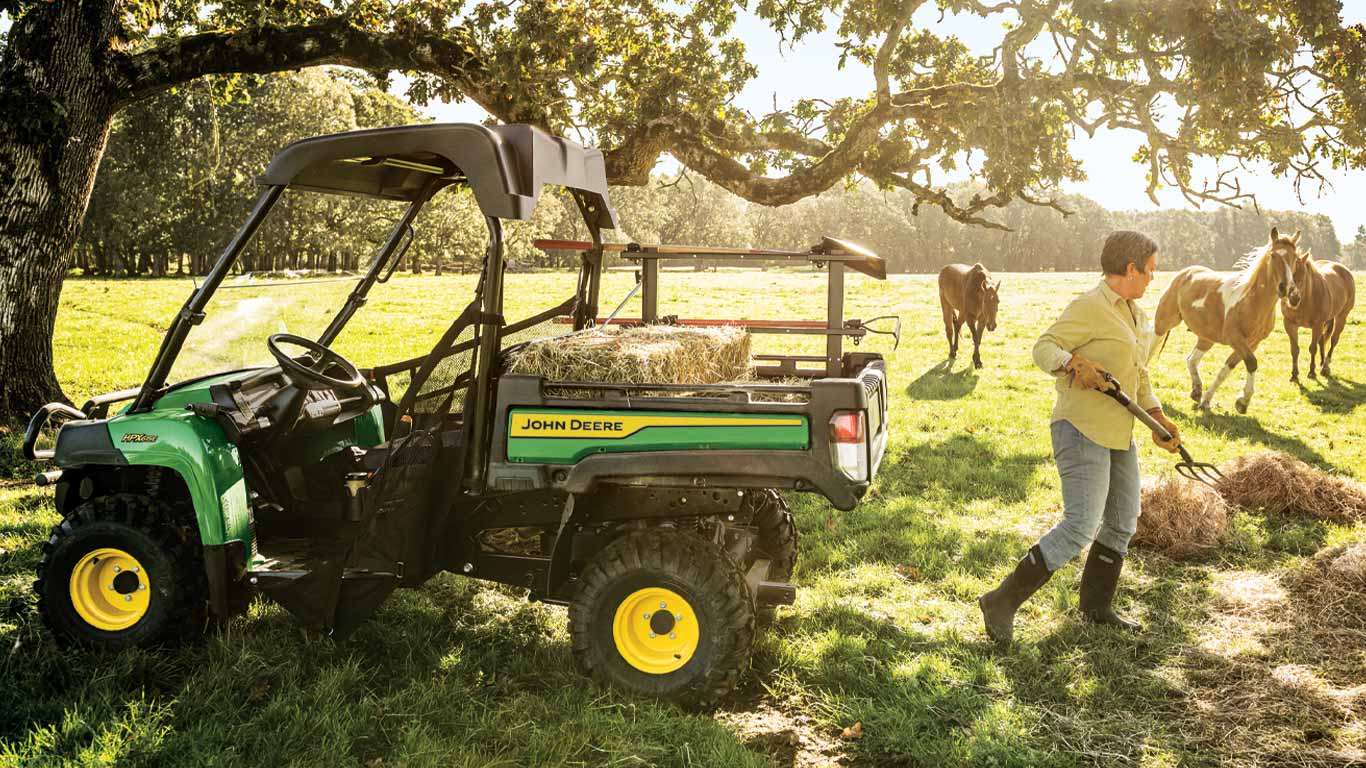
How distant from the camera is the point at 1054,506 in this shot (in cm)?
801

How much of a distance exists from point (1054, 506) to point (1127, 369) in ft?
11.0

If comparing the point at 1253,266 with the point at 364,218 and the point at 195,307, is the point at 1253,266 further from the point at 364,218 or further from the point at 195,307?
the point at 195,307

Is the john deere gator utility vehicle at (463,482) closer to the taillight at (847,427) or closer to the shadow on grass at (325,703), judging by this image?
the taillight at (847,427)

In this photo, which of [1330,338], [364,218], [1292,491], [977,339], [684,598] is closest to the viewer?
[684,598]

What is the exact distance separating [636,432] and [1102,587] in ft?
9.76

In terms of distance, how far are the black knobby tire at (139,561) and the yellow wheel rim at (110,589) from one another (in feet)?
0.08

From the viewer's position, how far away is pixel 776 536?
18.6 ft

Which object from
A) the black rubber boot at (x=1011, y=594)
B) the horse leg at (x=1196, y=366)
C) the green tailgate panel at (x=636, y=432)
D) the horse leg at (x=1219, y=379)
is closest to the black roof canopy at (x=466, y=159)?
the green tailgate panel at (x=636, y=432)

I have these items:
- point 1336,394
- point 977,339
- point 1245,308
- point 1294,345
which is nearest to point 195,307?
point 1245,308

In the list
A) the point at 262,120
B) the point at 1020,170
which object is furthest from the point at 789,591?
the point at 262,120

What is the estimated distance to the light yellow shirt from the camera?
192 inches

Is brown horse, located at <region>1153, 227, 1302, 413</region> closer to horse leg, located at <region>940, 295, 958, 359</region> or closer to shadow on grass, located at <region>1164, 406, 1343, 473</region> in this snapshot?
shadow on grass, located at <region>1164, 406, 1343, 473</region>

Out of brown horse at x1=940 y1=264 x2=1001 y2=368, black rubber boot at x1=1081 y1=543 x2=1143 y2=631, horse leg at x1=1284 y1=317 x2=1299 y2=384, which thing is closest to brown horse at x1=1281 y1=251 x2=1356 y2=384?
horse leg at x1=1284 y1=317 x2=1299 y2=384

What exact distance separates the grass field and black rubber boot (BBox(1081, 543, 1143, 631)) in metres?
0.12
